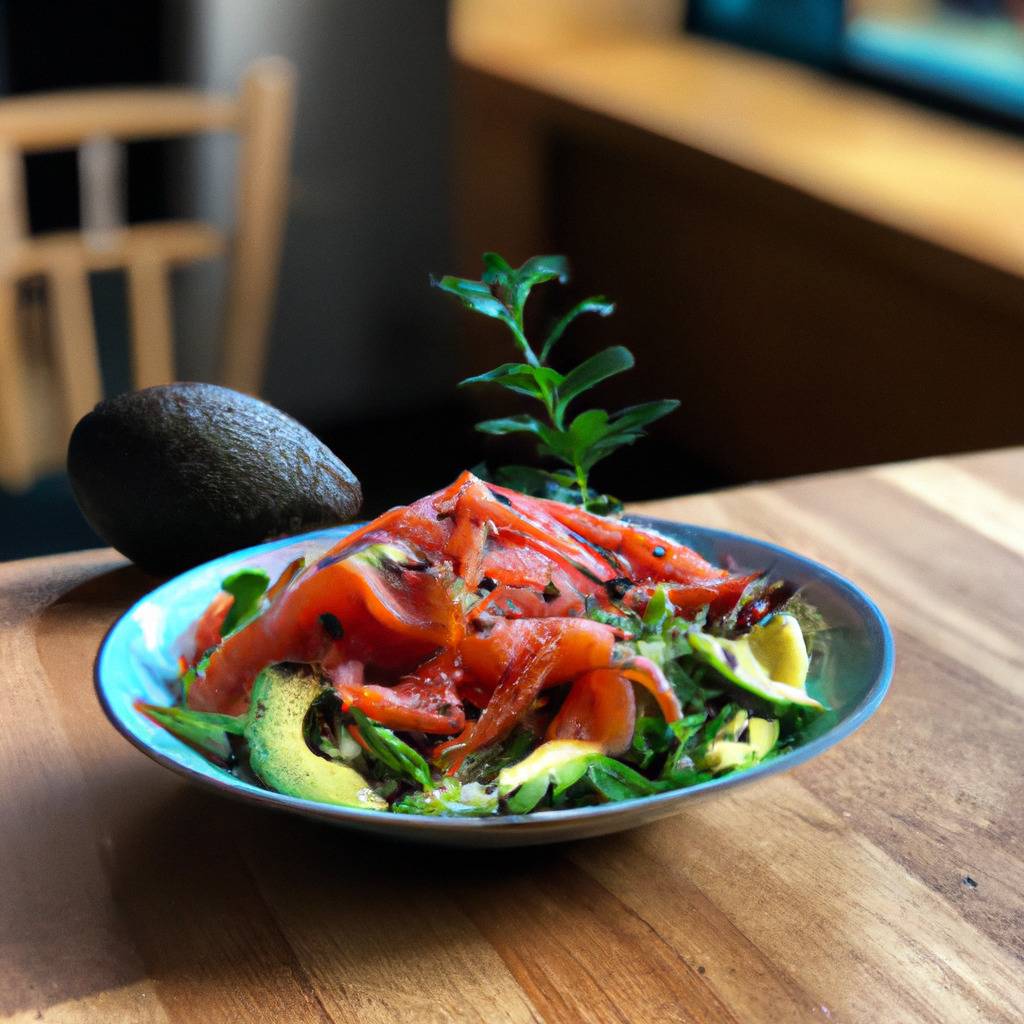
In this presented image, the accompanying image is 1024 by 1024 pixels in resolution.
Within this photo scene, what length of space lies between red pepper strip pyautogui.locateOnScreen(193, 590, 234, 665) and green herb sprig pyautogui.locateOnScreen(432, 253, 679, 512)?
17 cm

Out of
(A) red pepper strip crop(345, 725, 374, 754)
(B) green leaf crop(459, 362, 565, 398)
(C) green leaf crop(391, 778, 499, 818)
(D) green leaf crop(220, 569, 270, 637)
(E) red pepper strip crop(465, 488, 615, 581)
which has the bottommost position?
(D) green leaf crop(220, 569, 270, 637)

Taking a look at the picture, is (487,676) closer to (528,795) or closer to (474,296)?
(528,795)

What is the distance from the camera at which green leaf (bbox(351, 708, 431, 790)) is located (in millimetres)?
578

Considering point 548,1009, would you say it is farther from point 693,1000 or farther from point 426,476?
point 426,476

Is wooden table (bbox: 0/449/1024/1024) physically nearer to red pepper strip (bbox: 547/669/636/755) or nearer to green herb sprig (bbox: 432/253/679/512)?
red pepper strip (bbox: 547/669/636/755)

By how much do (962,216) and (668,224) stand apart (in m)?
0.94

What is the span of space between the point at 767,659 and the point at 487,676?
5.1 inches

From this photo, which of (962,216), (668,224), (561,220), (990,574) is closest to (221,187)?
(561,220)

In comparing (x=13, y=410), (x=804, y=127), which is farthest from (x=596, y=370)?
(x=804, y=127)

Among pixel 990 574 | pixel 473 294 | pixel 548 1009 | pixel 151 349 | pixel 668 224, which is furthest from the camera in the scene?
pixel 668 224

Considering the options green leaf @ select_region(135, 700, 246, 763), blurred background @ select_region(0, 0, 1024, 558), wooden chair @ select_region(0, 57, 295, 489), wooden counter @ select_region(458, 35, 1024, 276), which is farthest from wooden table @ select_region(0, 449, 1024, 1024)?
wooden counter @ select_region(458, 35, 1024, 276)

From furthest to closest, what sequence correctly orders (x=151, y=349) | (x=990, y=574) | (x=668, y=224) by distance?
(x=668, y=224), (x=151, y=349), (x=990, y=574)

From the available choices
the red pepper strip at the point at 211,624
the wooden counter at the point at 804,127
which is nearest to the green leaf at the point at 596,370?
the red pepper strip at the point at 211,624

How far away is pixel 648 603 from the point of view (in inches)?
25.2
